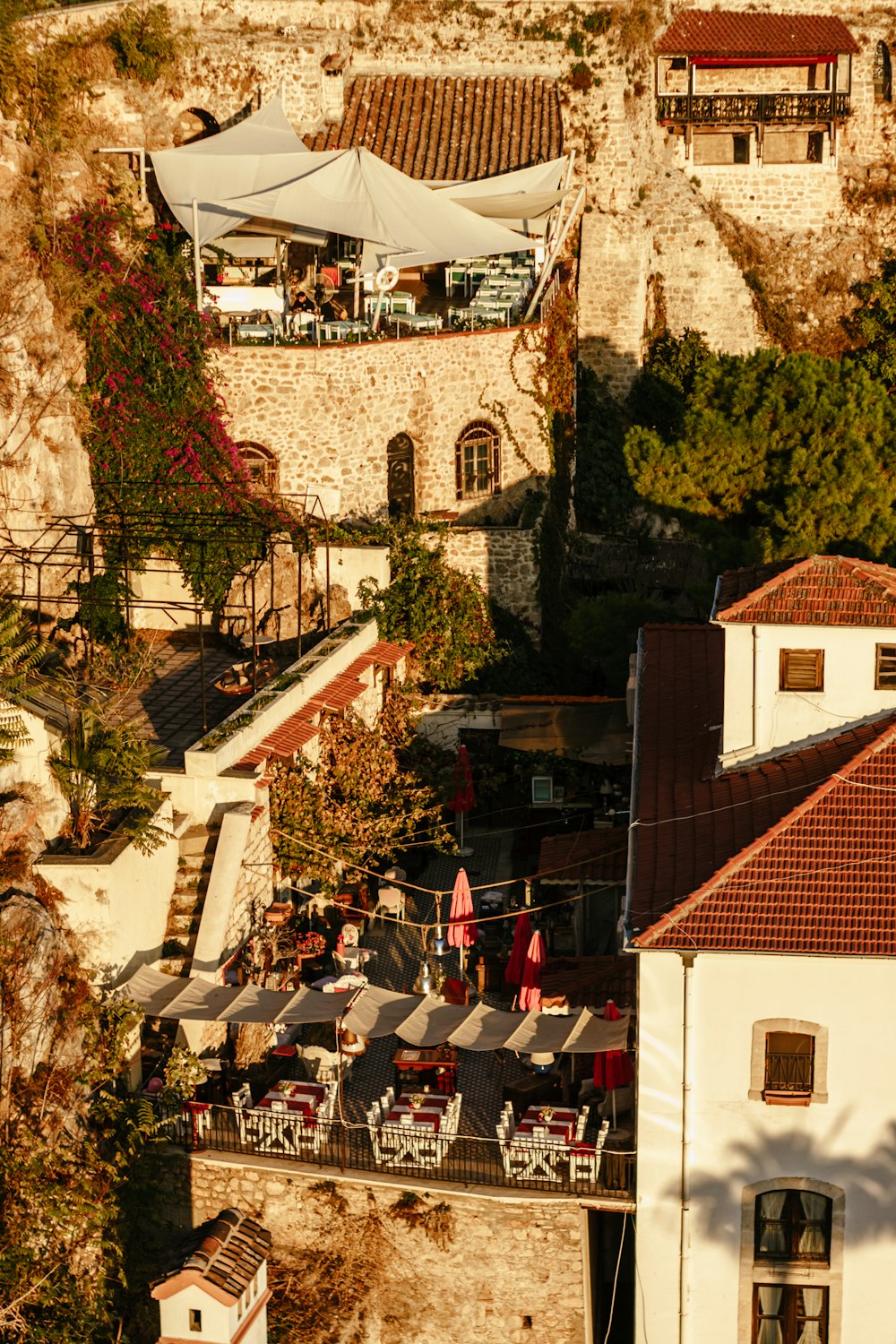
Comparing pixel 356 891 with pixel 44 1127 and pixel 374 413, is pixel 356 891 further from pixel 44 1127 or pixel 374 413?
pixel 374 413

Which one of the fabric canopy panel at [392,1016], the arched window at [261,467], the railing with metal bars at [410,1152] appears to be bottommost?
the railing with metal bars at [410,1152]

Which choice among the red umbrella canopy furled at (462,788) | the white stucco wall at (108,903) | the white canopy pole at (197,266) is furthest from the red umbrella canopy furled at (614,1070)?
the white canopy pole at (197,266)

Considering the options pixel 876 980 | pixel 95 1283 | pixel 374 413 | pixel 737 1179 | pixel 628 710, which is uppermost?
pixel 374 413

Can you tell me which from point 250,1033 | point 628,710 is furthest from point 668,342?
point 250,1033

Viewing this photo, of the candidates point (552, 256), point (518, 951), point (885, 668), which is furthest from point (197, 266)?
point (885, 668)

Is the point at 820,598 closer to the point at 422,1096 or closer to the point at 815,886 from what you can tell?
the point at 815,886

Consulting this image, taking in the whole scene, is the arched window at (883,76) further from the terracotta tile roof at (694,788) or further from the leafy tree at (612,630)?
the terracotta tile roof at (694,788)

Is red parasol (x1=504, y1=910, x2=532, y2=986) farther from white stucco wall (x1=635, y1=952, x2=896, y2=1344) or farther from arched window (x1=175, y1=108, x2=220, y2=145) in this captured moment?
arched window (x1=175, y1=108, x2=220, y2=145)
